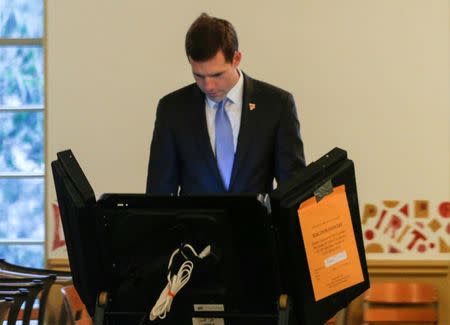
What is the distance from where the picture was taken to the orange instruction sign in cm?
219

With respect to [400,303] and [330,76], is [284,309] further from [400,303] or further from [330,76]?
Answer: [330,76]

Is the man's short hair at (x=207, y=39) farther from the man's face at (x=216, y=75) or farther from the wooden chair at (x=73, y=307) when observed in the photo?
the wooden chair at (x=73, y=307)

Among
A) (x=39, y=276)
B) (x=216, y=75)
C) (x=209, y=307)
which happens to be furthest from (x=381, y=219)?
(x=209, y=307)

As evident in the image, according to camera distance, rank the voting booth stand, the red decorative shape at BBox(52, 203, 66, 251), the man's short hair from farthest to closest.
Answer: the red decorative shape at BBox(52, 203, 66, 251), the man's short hair, the voting booth stand

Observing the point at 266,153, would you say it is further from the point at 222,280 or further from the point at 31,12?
the point at 31,12

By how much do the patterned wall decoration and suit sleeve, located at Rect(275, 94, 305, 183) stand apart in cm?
234

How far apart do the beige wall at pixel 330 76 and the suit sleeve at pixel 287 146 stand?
2.22m

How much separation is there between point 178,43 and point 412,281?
2.04 m

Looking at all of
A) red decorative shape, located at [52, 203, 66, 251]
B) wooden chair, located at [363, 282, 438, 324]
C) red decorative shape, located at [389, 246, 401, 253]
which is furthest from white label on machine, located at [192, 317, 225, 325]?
red decorative shape, located at [52, 203, 66, 251]

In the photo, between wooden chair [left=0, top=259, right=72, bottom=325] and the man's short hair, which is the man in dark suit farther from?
wooden chair [left=0, top=259, right=72, bottom=325]

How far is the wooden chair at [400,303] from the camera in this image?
515 cm

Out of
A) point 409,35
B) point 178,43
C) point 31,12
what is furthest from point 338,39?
point 31,12

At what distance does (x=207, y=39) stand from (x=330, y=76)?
2.64 meters

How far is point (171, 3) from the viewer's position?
5.45 metres
